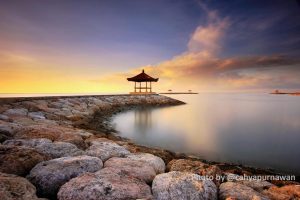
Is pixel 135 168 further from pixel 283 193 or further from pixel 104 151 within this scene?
pixel 283 193

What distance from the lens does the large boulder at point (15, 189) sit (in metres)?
2.00

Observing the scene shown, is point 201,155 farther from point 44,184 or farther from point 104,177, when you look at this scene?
point 44,184

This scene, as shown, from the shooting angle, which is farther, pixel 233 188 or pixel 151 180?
pixel 151 180

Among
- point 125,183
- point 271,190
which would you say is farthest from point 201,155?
point 125,183

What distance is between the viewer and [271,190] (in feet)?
10.2

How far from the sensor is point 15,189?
2.11 meters

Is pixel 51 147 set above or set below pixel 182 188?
above

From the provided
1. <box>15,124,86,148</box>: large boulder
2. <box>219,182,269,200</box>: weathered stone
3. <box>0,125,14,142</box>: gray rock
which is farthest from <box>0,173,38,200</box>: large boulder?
<box>219,182,269,200</box>: weathered stone

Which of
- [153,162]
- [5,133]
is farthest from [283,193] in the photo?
[5,133]

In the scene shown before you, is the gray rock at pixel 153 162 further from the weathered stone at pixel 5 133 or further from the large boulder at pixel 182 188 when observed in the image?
the weathered stone at pixel 5 133

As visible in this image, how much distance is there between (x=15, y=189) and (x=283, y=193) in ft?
12.0

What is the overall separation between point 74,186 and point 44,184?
0.52 m

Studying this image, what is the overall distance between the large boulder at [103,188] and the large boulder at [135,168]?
321 mm

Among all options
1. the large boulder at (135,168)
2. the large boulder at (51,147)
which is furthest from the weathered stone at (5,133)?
the large boulder at (135,168)
